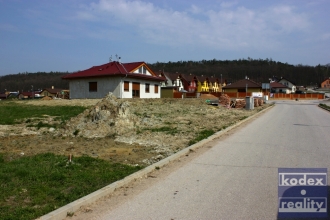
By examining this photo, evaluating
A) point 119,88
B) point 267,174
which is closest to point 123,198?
point 267,174

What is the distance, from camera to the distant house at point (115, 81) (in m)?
36.7

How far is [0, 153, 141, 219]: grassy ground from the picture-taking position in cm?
482

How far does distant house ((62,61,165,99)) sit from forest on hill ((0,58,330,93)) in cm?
10022

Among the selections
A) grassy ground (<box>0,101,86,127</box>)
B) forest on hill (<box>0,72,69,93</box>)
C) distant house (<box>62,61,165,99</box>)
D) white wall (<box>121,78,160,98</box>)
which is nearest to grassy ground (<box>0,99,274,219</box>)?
grassy ground (<box>0,101,86,127</box>)

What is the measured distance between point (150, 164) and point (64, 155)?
7.91 ft

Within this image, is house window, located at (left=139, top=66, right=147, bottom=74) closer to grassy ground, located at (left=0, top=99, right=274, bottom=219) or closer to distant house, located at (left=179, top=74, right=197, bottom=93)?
grassy ground, located at (left=0, top=99, right=274, bottom=219)

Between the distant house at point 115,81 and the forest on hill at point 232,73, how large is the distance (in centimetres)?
10022

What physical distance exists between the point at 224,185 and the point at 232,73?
153052 mm

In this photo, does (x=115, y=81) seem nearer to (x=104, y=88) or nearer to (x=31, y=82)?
(x=104, y=88)

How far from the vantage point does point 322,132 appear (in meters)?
14.0

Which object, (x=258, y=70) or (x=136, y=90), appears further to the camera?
(x=258, y=70)

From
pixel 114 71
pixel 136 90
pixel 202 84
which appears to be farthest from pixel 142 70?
pixel 202 84

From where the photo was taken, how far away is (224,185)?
20.2 feet

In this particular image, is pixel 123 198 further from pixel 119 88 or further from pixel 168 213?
pixel 119 88
